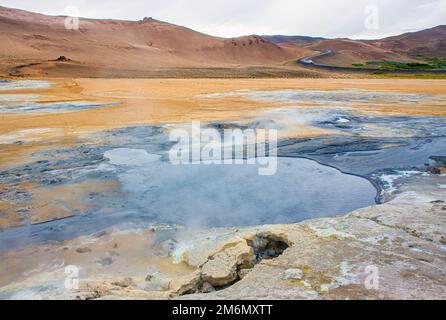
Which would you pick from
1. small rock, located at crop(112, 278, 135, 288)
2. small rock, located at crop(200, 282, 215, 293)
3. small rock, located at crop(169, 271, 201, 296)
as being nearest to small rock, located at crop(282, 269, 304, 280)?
small rock, located at crop(200, 282, 215, 293)

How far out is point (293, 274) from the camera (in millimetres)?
3100

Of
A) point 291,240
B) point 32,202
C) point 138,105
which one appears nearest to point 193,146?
point 32,202

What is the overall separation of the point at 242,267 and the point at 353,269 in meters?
0.91

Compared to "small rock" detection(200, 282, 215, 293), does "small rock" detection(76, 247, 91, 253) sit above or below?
below

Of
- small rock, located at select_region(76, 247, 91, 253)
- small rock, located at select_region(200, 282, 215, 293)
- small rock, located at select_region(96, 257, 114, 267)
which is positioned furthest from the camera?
small rock, located at select_region(76, 247, 91, 253)

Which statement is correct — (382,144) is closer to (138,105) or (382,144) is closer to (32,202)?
(32,202)

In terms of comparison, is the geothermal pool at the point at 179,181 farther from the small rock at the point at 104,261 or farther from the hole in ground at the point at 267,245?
the hole in ground at the point at 267,245

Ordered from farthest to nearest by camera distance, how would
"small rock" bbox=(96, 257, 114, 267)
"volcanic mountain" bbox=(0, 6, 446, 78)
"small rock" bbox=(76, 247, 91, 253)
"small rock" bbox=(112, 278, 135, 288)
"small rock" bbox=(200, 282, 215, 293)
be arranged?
"volcanic mountain" bbox=(0, 6, 446, 78), "small rock" bbox=(76, 247, 91, 253), "small rock" bbox=(96, 257, 114, 267), "small rock" bbox=(112, 278, 135, 288), "small rock" bbox=(200, 282, 215, 293)

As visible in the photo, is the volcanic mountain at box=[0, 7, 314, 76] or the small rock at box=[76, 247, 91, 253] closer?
the small rock at box=[76, 247, 91, 253]

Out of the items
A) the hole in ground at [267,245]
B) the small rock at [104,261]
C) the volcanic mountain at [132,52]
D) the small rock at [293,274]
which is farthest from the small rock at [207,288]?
the volcanic mountain at [132,52]

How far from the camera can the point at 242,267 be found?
3551mm

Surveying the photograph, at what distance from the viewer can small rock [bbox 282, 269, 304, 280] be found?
3.04 m

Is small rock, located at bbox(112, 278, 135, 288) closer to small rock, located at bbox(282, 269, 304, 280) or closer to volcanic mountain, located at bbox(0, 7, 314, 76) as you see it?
small rock, located at bbox(282, 269, 304, 280)

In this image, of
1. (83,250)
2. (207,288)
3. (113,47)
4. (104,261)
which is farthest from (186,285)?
(113,47)
